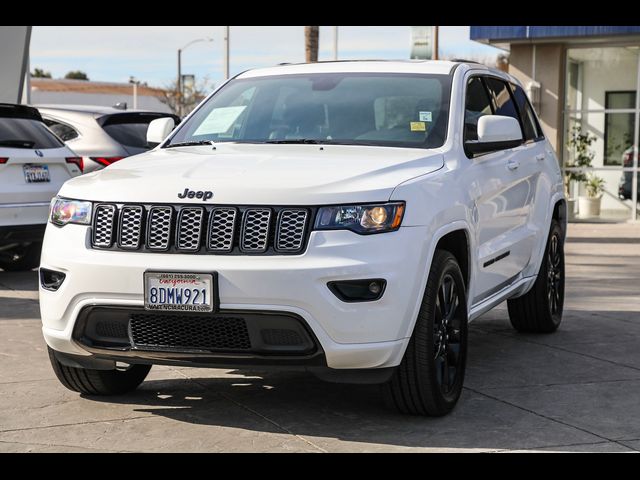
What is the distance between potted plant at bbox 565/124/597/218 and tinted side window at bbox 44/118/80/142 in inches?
473

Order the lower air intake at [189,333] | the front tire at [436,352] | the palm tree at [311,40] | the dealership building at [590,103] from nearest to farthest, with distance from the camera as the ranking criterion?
the lower air intake at [189,333] < the front tire at [436,352] < the dealership building at [590,103] < the palm tree at [311,40]

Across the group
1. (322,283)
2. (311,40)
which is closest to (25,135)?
(322,283)

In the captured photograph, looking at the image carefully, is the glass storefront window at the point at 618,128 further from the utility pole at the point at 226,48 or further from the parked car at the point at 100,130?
the utility pole at the point at 226,48

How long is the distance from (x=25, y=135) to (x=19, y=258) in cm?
167

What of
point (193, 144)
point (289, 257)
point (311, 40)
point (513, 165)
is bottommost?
point (289, 257)

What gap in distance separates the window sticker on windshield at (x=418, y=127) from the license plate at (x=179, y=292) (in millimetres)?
1745

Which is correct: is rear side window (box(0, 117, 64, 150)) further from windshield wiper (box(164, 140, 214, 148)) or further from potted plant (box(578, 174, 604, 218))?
potted plant (box(578, 174, 604, 218))

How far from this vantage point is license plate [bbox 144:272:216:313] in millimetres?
5055

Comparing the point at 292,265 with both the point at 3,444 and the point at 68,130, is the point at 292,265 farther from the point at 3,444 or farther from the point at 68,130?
the point at 68,130

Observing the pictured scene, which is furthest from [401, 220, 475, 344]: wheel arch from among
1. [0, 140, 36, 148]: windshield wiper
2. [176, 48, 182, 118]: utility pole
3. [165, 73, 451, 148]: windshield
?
[176, 48, 182, 118]: utility pole

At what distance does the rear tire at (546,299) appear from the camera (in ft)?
26.5

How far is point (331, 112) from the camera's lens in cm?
646

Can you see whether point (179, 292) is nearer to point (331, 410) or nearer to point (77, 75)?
point (331, 410)

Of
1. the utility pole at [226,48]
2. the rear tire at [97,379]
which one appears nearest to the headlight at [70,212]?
the rear tire at [97,379]
